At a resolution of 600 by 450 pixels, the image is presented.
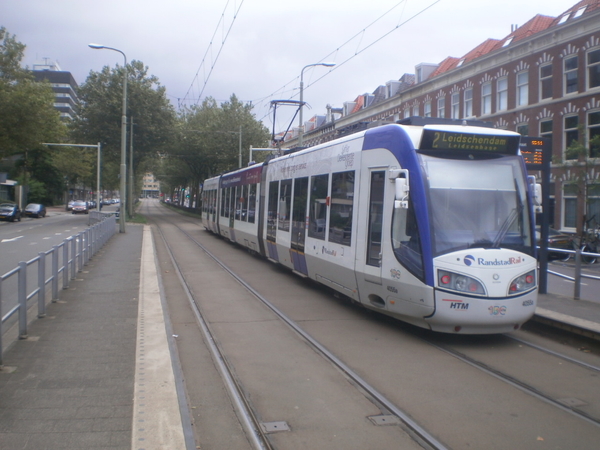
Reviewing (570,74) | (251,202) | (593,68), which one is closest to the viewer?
(251,202)

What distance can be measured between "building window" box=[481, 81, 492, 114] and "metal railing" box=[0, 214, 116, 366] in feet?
81.5

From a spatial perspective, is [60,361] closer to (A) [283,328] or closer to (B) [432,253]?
(A) [283,328]

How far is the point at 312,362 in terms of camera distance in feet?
22.2

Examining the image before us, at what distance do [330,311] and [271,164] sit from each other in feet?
20.9

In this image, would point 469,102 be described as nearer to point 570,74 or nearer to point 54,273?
point 570,74

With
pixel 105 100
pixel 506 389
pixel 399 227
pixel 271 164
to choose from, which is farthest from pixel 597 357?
pixel 105 100

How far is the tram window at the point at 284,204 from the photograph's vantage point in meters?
13.2

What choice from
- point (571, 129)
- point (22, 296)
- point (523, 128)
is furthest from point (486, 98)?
point (22, 296)

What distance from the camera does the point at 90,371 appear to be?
235 inches

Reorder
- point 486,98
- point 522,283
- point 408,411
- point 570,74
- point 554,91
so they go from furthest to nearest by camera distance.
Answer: point 486,98 → point 554,91 → point 570,74 → point 522,283 → point 408,411

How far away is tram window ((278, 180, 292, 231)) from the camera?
13.2m

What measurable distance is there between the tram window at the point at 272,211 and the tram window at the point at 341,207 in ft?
14.1

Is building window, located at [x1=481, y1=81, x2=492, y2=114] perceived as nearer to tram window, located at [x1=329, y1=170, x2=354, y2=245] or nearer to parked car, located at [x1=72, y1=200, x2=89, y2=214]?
tram window, located at [x1=329, y1=170, x2=354, y2=245]

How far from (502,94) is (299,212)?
24.6m
